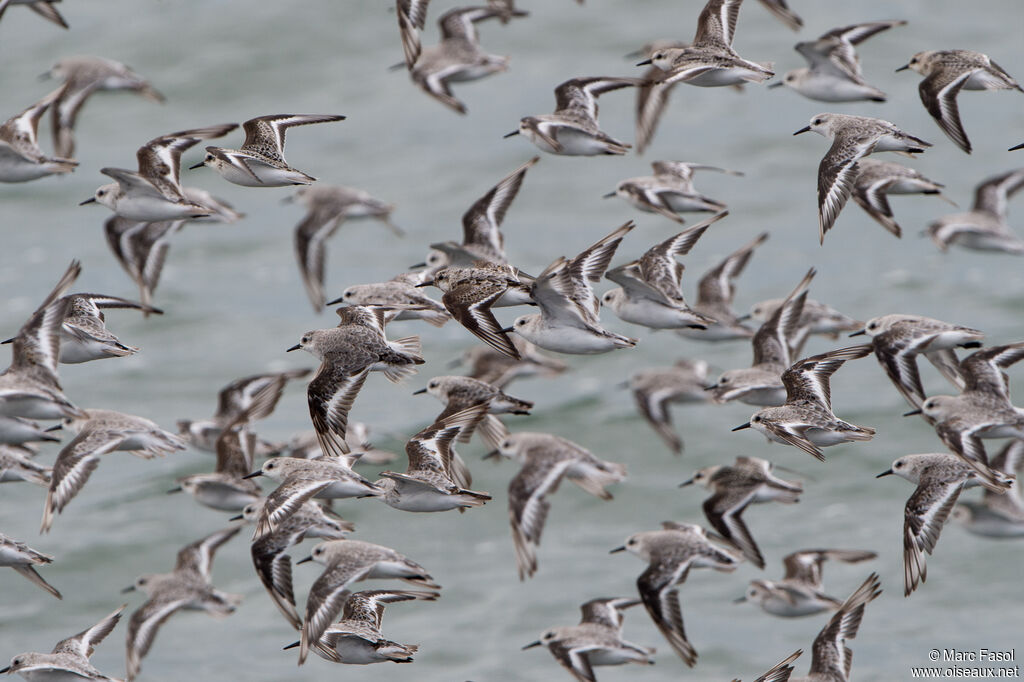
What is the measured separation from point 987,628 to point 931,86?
5.38 m

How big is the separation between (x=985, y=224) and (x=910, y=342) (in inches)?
149

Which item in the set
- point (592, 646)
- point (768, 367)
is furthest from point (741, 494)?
point (592, 646)

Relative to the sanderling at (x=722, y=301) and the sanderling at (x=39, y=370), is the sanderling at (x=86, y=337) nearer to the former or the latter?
the sanderling at (x=39, y=370)

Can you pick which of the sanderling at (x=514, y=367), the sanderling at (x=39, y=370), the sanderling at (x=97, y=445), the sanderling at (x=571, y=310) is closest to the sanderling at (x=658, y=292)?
the sanderling at (x=571, y=310)

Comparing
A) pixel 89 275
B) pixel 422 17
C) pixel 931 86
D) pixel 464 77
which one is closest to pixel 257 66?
pixel 89 275

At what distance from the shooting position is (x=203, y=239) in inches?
768

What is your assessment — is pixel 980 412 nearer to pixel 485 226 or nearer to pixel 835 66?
pixel 835 66

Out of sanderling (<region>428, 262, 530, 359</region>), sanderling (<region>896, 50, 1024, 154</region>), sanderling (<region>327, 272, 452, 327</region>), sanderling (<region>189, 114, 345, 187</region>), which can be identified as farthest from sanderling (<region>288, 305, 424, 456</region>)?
sanderling (<region>896, 50, 1024, 154</region>)

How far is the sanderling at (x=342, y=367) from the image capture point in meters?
7.43

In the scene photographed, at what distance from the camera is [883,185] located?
341 inches

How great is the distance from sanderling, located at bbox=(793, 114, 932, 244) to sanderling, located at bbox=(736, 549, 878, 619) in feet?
8.23

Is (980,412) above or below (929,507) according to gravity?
above

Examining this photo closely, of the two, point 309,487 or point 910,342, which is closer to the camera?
point 309,487

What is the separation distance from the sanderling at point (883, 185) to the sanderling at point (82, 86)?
19.3 feet
